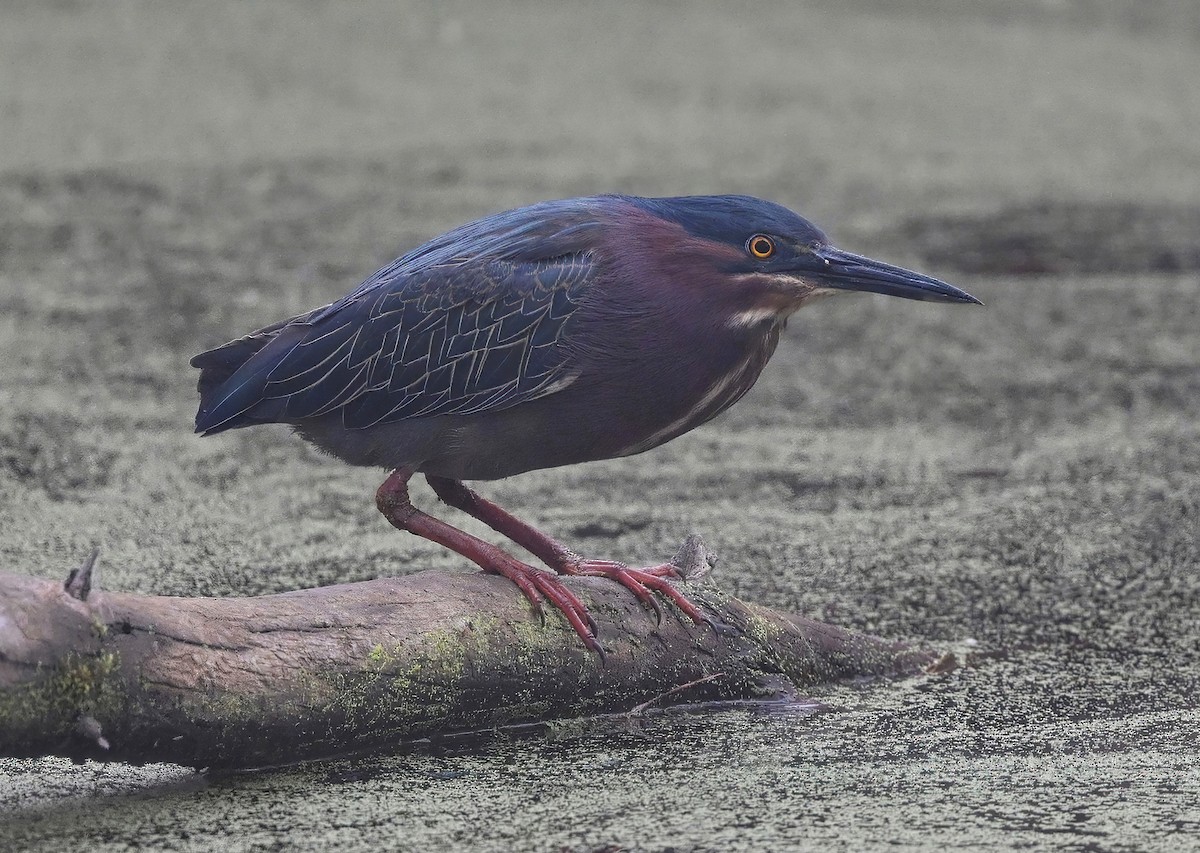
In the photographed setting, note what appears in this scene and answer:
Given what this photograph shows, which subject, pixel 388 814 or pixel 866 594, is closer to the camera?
pixel 388 814

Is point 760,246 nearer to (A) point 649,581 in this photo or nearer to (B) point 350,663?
(A) point 649,581

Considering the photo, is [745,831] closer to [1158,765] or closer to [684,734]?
[684,734]

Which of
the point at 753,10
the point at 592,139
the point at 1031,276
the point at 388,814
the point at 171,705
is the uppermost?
the point at 753,10

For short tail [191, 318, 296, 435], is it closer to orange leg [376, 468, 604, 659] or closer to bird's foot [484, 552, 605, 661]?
orange leg [376, 468, 604, 659]

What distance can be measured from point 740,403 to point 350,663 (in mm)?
2860

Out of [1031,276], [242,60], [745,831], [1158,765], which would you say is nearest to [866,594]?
[1158,765]

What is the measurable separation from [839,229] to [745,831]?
16.7ft

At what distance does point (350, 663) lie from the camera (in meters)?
2.95

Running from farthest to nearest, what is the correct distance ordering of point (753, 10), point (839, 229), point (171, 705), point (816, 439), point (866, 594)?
point (753, 10), point (839, 229), point (816, 439), point (866, 594), point (171, 705)

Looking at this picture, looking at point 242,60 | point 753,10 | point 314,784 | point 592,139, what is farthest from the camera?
point 753,10

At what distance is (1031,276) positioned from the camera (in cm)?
703

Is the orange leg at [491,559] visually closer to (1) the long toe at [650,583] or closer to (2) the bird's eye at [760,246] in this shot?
(1) the long toe at [650,583]

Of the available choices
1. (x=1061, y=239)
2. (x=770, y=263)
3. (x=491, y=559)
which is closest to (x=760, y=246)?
(x=770, y=263)

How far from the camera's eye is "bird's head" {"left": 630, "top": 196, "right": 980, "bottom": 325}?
129 inches
